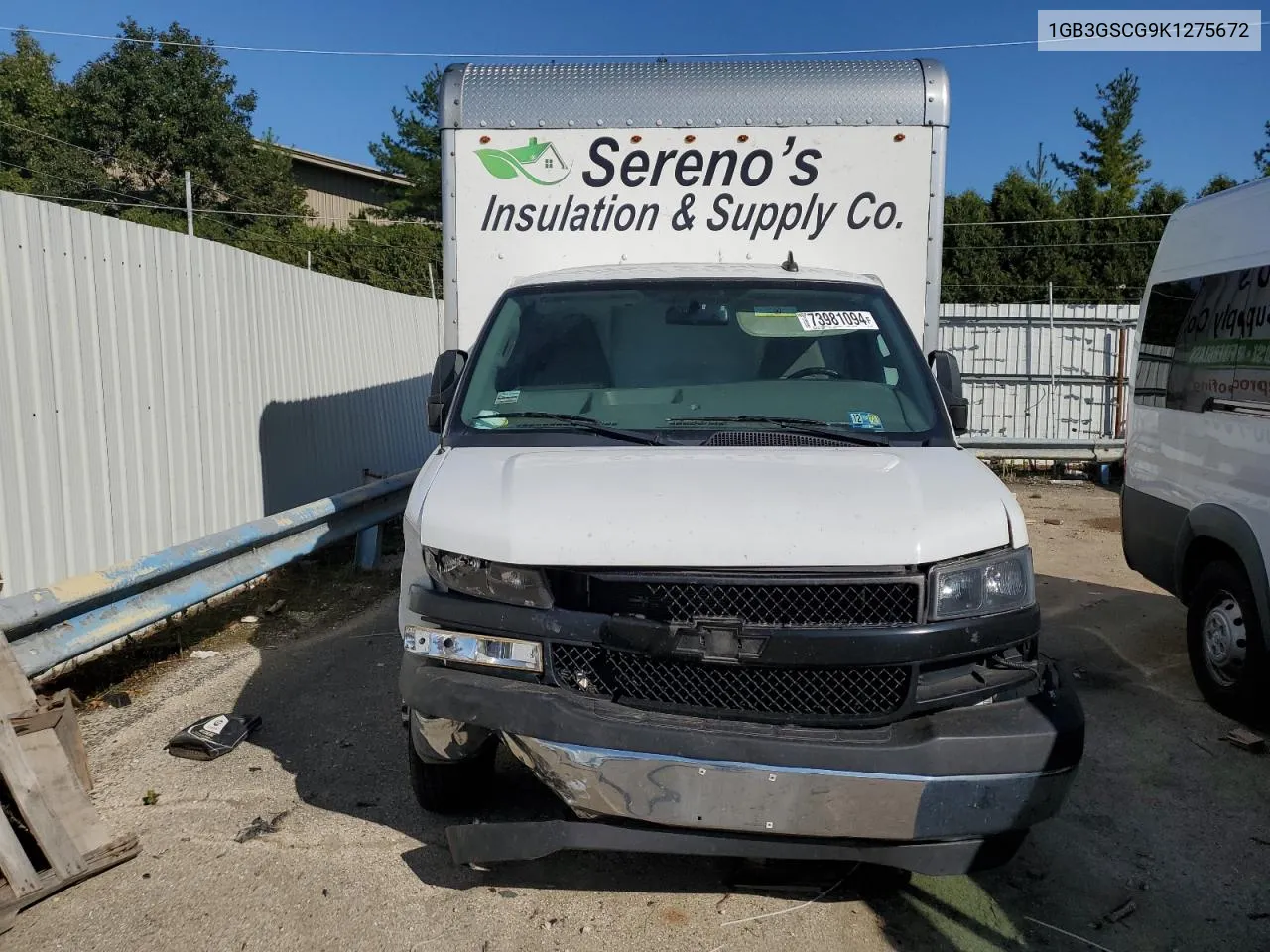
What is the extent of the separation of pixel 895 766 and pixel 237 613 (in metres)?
5.33

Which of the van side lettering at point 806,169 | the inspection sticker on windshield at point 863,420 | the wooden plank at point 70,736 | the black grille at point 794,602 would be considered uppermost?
the van side lettering at point 806,169

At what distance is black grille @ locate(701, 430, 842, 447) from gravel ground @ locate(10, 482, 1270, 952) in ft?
5.09

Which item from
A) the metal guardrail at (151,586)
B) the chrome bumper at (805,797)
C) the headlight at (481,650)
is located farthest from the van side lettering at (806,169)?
the metal guardrail at (151,586)

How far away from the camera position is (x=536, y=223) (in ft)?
18.3

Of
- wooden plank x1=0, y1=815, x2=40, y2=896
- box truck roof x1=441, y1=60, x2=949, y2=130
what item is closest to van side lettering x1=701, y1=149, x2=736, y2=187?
box truck roof x1=441, y1=60, x2=949, y2=130

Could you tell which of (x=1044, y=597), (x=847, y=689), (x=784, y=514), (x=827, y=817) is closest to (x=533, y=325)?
(x=784, y=514)

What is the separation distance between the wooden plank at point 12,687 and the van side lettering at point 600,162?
367cm

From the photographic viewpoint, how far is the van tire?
480 centimetres

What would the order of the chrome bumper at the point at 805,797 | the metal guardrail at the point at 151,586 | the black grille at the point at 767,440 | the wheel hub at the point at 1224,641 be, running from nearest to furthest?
the chrome bumper at the point at 805,797 < the black grille at the point at 767,440 < the metal guardrail at the point at 151,586 < the wheel hub at the point at 1224,641

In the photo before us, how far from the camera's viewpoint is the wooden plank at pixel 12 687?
11.6 feet

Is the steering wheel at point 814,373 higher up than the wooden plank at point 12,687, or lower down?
higher up

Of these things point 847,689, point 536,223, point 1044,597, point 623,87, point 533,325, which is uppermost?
point 623,87

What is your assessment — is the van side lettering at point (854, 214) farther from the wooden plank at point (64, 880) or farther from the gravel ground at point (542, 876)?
the wooden plank at point (64, 880)

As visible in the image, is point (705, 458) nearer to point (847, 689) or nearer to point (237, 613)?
point (847, 689)
